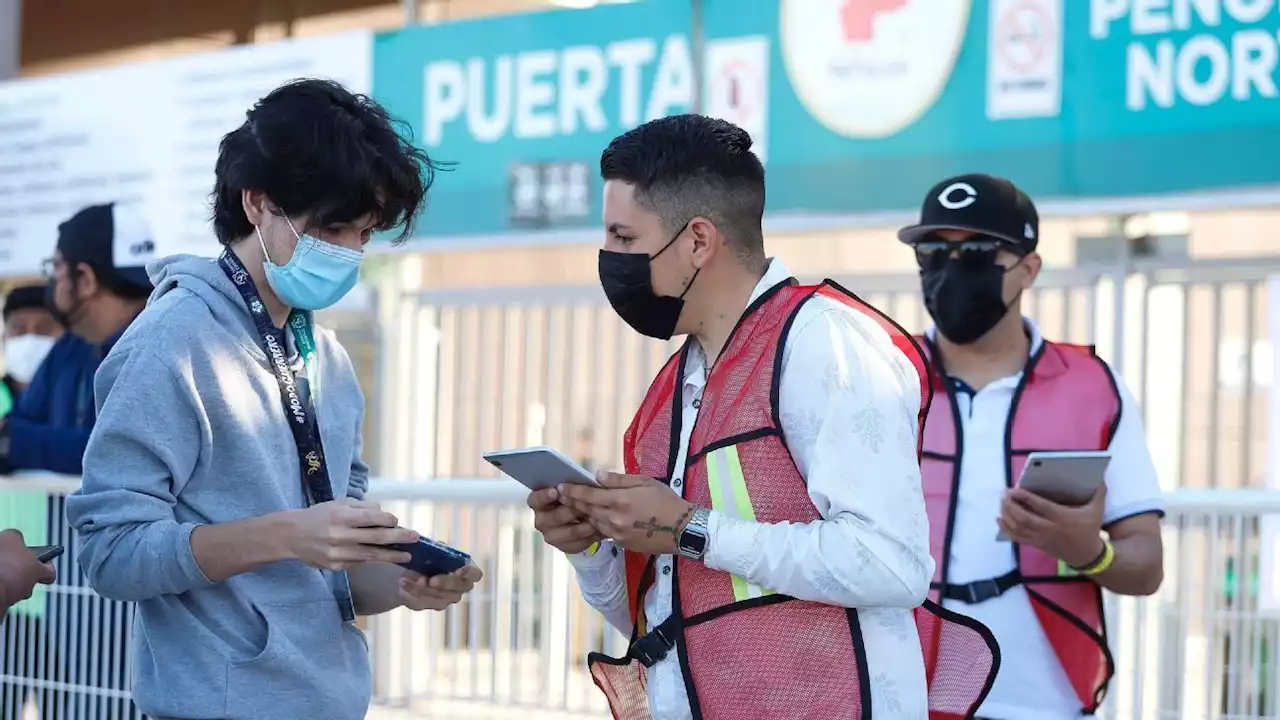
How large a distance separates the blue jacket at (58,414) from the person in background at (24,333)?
8.31 ft

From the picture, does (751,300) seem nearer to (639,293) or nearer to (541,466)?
(639,293)

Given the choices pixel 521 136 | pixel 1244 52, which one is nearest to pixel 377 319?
pixel 521 136

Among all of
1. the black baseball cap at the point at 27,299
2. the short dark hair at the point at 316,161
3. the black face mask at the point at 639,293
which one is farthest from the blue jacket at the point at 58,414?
the black baseball cap at the point at 27,299

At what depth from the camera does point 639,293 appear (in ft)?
9.08

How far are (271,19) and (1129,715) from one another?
8.30 m

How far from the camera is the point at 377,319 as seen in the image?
8.12 metres

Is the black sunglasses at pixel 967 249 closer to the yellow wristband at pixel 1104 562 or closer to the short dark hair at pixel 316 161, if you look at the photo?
the yellow wristband at pixel 1104 562

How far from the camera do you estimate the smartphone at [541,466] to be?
2535mm

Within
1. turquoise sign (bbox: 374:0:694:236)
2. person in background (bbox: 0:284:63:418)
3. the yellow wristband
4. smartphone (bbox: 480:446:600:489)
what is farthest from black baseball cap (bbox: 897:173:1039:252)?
person in background (bbox: 0:284:63:418)

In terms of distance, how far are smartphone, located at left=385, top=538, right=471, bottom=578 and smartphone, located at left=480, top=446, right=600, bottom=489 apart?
0.18 meters

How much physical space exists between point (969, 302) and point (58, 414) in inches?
109

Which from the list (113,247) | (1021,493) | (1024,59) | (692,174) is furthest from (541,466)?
(1024,59)

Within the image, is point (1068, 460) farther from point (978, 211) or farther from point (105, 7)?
point (105, 7)

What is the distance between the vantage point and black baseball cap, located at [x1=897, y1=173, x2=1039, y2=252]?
379cm
